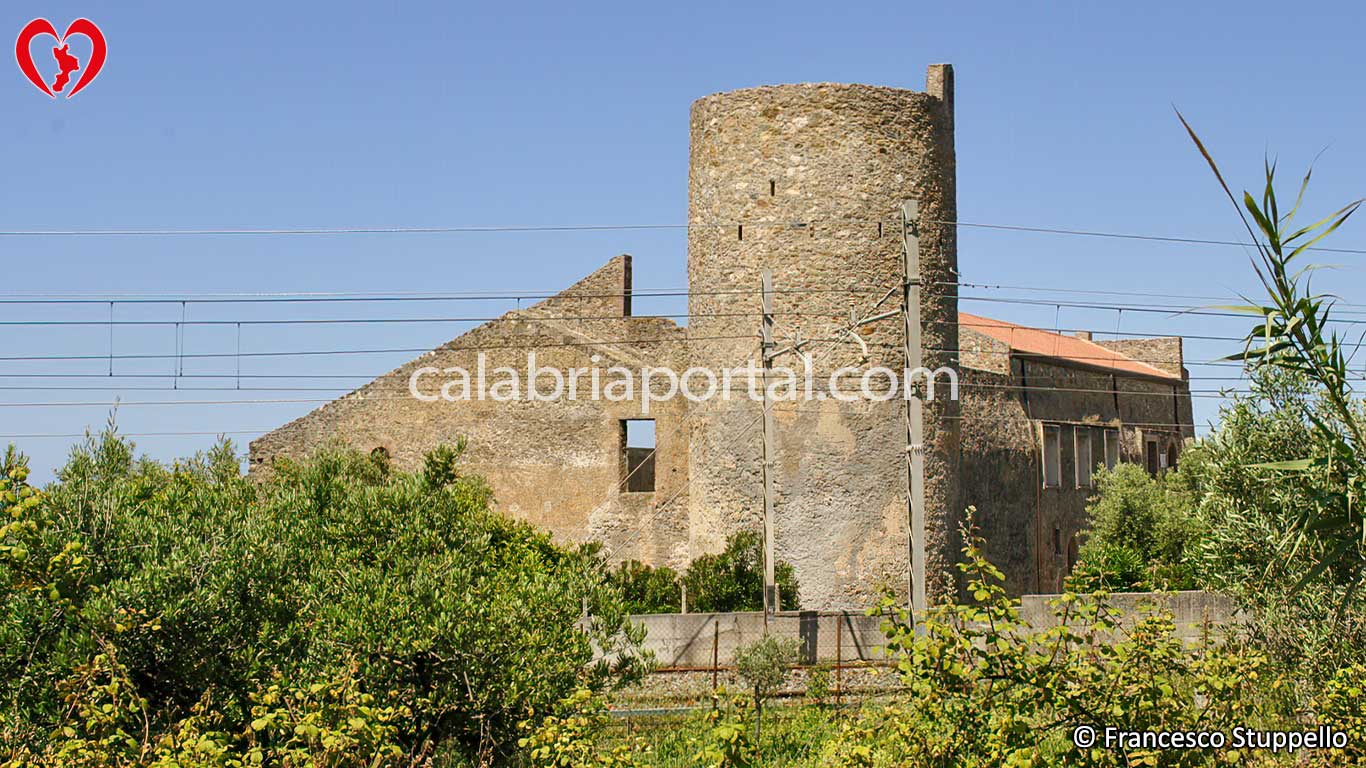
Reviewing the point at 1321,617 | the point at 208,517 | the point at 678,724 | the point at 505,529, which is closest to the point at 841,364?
the point at 505,529

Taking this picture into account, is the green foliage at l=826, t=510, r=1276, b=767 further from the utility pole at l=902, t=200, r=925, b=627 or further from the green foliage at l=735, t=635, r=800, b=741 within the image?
the green foliage at l=735, t=635, r=800, b=741

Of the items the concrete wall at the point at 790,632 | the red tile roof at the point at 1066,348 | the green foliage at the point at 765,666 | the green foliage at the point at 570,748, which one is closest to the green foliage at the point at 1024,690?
the green foliage at the point at 570,748

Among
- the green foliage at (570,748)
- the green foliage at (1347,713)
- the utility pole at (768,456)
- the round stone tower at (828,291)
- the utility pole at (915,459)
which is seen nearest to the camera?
the green foliage at (570,748)

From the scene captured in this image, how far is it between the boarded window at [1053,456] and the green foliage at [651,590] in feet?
31.0

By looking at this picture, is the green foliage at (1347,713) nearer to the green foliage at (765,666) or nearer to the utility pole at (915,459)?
the utility pole at (915,459)

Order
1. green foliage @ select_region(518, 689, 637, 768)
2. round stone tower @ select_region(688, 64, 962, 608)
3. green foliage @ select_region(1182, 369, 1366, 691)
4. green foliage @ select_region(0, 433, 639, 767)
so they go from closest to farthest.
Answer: green foliage @ select_region(518, 689, 637, 768)
green foliage @ select_region(0, 433, 639, 767)
green foliage @ select_region(1182, 369, 1366, 691)
round stone tower @ select_region(688, 64, 962, 608)

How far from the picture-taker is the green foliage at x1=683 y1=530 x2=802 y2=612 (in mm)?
19234

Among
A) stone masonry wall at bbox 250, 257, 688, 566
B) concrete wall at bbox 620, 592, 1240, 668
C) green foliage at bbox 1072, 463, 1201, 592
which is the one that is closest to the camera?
concrete wall at bbox 620, 592, 1240, 668

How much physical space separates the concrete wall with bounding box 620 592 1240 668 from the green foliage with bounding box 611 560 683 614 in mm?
1679

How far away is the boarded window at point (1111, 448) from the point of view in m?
29.7

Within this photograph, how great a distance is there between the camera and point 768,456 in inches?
718

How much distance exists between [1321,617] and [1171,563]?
11.7 m

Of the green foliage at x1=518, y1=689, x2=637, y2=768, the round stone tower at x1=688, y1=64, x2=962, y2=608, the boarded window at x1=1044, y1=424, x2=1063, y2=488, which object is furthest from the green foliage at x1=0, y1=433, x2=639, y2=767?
the boarded window at x1=1044, y1=424, x2=1063, y2=488

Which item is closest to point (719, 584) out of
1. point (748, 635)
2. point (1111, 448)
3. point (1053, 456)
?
point (748, 635)
